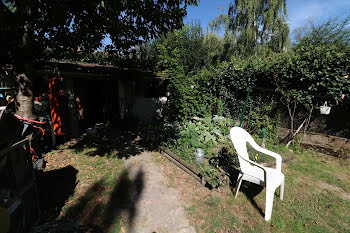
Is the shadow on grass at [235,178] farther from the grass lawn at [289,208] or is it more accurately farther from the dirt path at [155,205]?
the dirt path at [155,205]

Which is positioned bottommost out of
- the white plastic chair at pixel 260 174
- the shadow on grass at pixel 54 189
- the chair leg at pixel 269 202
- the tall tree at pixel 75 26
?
the shadow on grass at pixel 54 189

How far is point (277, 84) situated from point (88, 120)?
8908 millimetres

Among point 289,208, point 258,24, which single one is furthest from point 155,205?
point 258,24

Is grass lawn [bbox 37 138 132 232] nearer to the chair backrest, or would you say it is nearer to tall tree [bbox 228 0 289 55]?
the chair backrest

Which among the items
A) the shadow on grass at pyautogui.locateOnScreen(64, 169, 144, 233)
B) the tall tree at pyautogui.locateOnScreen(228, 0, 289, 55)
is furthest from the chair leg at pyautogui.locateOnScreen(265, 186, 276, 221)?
the tall tree at pyautogui.locateOnScreen(228, 0, 289, 55)

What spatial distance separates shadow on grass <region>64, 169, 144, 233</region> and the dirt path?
5cm

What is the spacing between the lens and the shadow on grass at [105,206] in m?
2.43

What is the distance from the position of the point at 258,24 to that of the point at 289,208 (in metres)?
14.1

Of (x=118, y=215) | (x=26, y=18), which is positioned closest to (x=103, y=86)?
(x=26, y=18)

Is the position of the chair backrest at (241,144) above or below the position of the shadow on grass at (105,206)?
above

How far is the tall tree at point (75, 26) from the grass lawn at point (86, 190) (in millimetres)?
1499

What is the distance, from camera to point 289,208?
2.92m

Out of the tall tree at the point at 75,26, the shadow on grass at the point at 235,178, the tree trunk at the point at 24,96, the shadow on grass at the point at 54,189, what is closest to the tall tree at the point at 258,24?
the tall tree at the point at 75,26

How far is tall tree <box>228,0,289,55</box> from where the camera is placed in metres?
12.0
